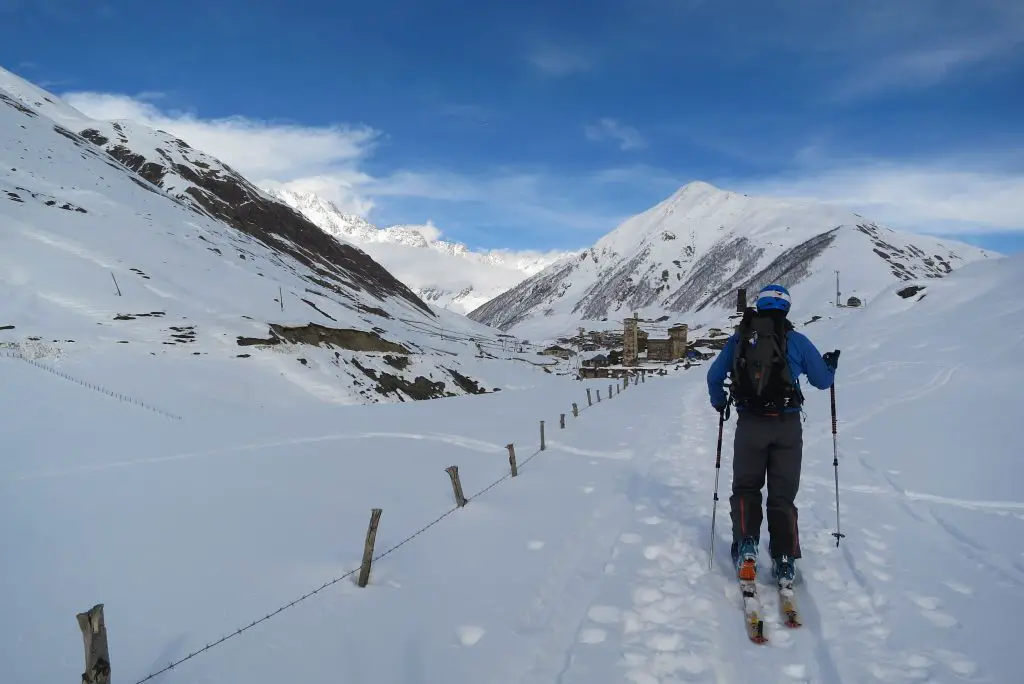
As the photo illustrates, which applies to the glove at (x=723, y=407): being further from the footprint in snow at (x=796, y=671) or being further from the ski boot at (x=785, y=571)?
the footprint in snow at (x=796, y=671)

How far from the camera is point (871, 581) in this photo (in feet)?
18.5

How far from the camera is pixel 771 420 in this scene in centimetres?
546

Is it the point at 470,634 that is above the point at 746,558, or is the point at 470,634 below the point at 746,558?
below

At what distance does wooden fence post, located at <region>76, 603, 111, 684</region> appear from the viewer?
3553 millimetres

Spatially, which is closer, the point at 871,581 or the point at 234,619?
the point at 234,619

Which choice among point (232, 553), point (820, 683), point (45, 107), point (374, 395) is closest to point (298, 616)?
point (232, 553)

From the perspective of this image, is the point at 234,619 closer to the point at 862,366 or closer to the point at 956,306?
the point at 862,366

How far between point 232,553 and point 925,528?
29.0 feet

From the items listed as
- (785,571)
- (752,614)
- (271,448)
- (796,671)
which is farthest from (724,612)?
(271,448)

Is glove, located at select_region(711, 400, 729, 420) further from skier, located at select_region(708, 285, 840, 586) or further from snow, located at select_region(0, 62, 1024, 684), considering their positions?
snow, located at select_region(0, 62, 1024, 684)

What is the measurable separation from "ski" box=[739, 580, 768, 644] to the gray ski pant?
2.02ft

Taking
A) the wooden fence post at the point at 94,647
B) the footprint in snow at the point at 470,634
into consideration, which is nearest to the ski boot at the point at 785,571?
the footprint in snow at the point at 470,634

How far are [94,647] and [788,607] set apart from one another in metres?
5.43

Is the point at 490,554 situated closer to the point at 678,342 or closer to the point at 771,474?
the point at 771,474
